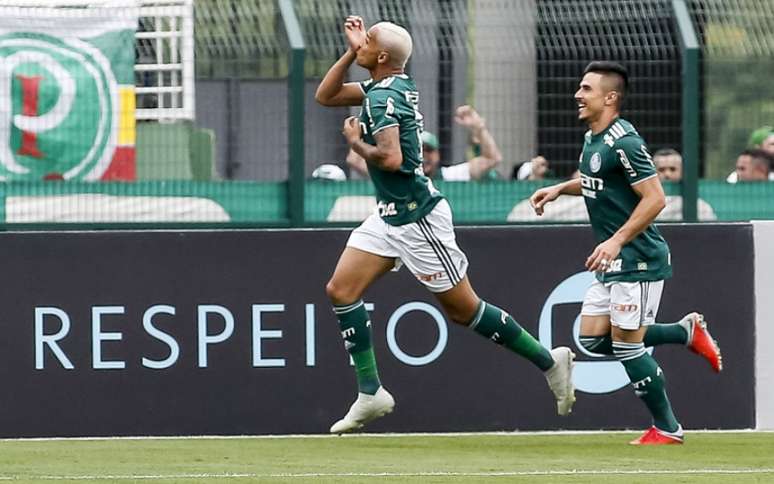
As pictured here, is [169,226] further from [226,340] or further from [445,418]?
[445,418]

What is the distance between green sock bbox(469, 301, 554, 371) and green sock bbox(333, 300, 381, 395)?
558mm

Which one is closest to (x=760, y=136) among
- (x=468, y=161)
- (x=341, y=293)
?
(x=468, y=161)

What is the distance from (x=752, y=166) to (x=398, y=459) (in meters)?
3.42

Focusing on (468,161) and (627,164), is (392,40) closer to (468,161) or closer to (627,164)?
(627,164)

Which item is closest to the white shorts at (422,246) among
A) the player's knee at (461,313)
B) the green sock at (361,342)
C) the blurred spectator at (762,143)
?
the player's knee at (461,313)

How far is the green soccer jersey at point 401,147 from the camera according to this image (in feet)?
31.3

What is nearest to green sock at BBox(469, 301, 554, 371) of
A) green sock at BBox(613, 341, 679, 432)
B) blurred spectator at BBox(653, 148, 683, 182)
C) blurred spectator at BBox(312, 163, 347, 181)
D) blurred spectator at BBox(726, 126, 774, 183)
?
green sock at BBox(613, 341, 679, 432)

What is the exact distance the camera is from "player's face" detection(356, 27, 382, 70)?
9.67 m

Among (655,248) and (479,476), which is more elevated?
(655,248)

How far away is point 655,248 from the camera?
963cm

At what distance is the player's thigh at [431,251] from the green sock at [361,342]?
36 centimetres

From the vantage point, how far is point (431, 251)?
9.81 metres

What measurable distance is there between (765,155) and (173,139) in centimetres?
358

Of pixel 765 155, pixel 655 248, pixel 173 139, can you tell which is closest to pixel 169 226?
pixel 173 139
